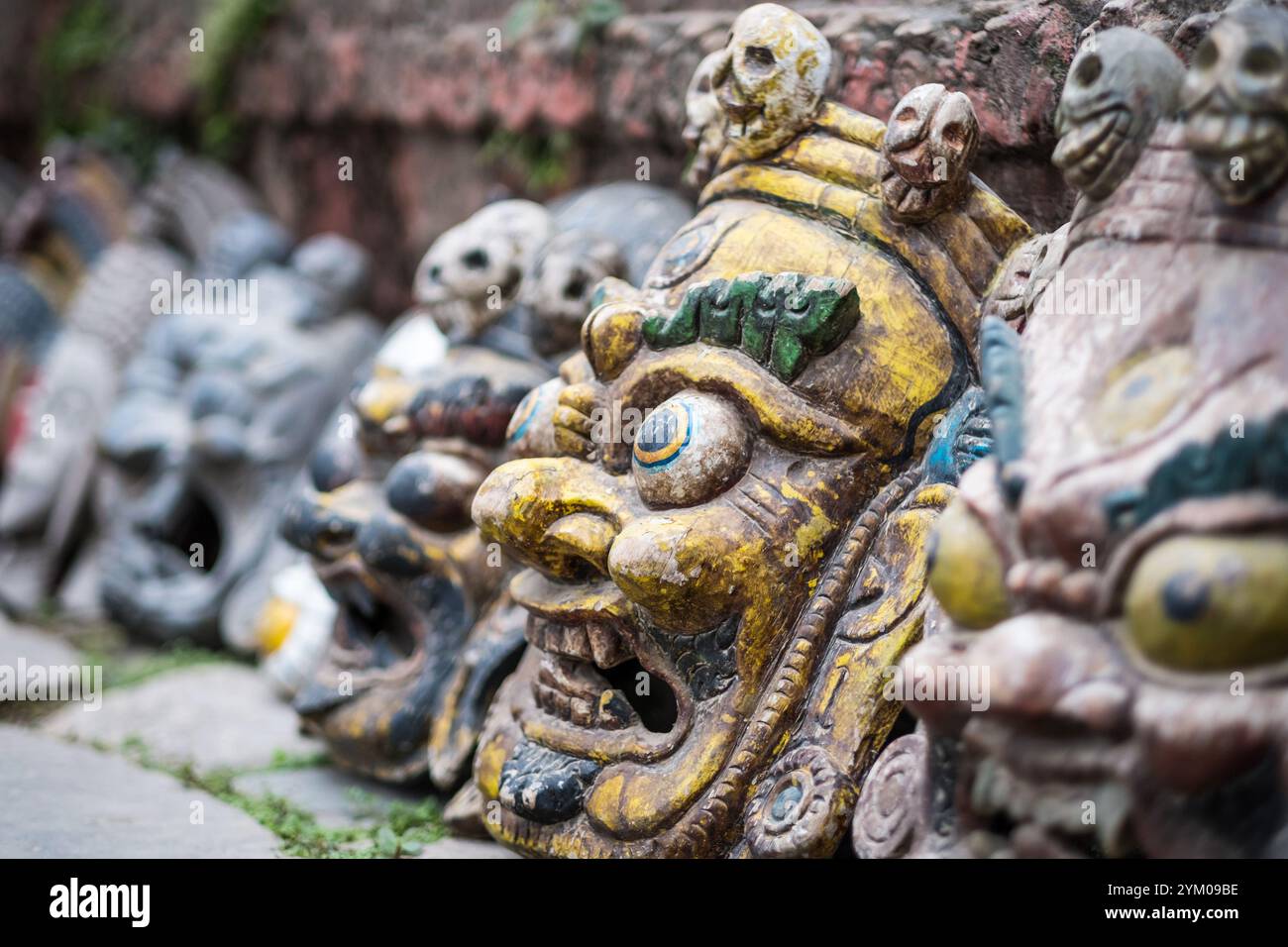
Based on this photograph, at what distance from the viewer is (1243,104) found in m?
2.26

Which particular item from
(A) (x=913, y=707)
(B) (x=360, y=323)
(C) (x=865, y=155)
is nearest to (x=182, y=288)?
(B) (x=360, y=323)

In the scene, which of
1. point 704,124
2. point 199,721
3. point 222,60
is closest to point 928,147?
point 704,124

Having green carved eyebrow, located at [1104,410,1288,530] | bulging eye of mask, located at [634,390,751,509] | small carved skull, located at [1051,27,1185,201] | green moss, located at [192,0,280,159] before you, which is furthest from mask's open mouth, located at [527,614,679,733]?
green moss, located at [192,0,280,159]

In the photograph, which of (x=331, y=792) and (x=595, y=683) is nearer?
(x=595, y=683)

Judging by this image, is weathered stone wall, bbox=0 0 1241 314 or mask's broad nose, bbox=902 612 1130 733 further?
weathered stone wall, bbox=0 0 1241 314

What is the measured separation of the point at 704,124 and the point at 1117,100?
46.9 inches

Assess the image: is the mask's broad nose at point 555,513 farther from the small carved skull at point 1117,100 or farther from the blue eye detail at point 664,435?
the small carved skull at point 1117,100

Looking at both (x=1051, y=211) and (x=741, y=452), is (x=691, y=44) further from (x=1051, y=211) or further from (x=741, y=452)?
(x=741, y=452)

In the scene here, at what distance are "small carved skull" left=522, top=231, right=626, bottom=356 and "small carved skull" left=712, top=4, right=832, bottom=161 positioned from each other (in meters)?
0.62

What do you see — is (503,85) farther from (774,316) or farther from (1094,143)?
(1094,143)

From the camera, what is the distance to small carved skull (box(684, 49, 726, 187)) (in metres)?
3.44

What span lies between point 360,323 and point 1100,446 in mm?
3573

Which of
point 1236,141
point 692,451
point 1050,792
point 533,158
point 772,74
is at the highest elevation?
point 533,158

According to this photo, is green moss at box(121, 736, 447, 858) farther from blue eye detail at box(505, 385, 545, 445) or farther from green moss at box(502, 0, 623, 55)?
green moss at box(502, 0, 623, 55)
